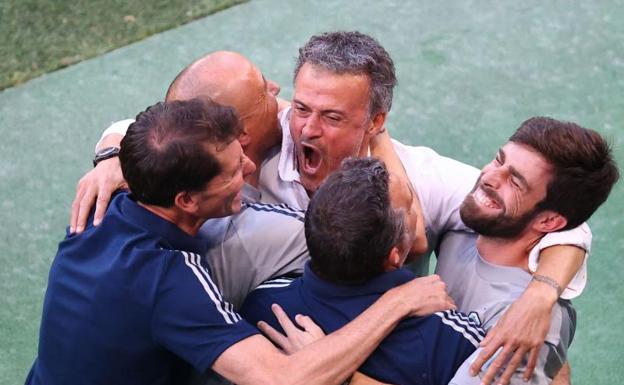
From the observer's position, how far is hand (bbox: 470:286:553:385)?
2.59m

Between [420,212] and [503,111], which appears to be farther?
[503,111]

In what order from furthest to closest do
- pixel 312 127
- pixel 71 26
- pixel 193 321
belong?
1. pixel 71 26
2. pixel 312 127
3. pixel 193 321

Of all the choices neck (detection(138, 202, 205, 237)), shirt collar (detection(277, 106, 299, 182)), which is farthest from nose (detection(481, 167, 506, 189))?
neck (detection(138, 202, 205, 237))

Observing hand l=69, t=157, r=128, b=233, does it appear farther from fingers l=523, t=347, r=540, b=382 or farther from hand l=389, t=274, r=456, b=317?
fingers l=523, t=347, r=540, b=382

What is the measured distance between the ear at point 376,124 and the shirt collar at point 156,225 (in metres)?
0.83

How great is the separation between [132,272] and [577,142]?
129 cm

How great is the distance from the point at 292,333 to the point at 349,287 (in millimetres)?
187

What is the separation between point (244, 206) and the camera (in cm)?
294

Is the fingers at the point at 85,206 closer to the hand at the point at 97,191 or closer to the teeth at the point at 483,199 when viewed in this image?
the hand at the point at 97,191

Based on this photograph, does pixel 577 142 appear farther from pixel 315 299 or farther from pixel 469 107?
pixel 469 107

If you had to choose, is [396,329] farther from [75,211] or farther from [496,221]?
[75,211]

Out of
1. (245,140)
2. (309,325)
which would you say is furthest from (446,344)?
(245,140)

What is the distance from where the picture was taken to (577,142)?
289 centimetres

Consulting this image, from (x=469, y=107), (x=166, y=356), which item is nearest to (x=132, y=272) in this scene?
(x=166, y=356)
